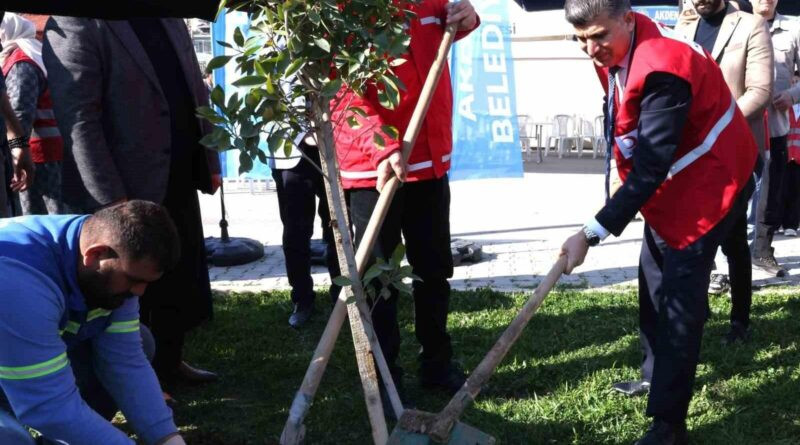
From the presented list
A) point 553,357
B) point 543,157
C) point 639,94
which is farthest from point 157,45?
point 543,157

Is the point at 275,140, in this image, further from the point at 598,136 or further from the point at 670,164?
the point at 598,136

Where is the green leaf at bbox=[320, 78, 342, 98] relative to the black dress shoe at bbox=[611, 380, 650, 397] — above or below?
above

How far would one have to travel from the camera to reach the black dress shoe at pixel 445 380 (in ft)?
13.5

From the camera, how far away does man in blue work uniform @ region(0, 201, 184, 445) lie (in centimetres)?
242

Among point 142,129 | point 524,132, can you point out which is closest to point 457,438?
point 142,129

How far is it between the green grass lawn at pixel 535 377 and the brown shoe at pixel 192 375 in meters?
0.06

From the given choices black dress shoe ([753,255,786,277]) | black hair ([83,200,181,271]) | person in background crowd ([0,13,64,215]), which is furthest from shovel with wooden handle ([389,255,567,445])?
black dress shoe ([753,255,786,277])

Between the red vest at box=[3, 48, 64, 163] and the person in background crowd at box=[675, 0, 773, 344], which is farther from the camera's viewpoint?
the red vest at box=[3, 48, 64, 163]

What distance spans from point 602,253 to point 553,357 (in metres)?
2.90

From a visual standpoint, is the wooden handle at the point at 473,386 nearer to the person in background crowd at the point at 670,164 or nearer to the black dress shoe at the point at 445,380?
the person in background crowd at the point at 670,164

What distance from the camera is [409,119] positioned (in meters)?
3.79

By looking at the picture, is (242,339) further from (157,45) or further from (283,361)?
(157,45)

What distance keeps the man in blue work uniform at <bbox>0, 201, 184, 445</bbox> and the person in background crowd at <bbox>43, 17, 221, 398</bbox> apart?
114 cm

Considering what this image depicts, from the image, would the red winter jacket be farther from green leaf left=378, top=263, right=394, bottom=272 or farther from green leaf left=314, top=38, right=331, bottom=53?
green leaf left=314, top=38, right=331, bottom=53
